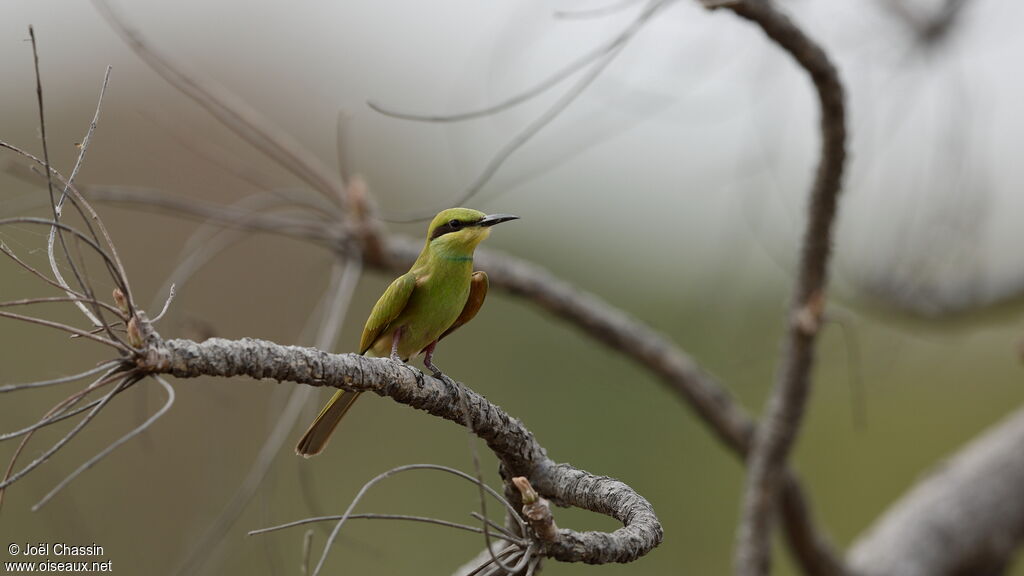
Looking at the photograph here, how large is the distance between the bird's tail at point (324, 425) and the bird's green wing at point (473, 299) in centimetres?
30

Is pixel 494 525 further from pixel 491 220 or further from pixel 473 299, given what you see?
pixel 491 220

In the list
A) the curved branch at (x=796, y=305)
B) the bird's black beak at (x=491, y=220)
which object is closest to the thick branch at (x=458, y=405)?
the bird's black beak at (x=491, y=220)

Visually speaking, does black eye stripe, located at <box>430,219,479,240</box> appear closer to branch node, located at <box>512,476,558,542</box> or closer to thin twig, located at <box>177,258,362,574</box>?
thin twig, located at <box>177,258,362,574</box>

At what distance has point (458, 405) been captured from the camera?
143 cm

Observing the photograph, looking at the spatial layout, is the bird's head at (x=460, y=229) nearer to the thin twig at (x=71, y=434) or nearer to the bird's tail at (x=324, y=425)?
the bird's tail at (x=324, y=425)

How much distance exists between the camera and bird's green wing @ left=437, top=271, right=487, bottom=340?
6.94 feet

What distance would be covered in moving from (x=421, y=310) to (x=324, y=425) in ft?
1.07

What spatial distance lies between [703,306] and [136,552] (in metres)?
2.40

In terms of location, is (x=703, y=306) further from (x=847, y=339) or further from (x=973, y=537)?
(x=973, y=537)

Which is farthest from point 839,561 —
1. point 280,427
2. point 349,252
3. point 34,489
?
point 34,489

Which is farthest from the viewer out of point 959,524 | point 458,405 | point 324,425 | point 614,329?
point 959,524

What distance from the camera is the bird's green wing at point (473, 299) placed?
211 centimetres

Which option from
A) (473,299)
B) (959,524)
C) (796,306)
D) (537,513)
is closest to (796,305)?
(796,306)

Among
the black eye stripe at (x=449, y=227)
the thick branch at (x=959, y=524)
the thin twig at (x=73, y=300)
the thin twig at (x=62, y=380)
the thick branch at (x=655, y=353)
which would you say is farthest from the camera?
the thick branch at (x=959, y=524)
